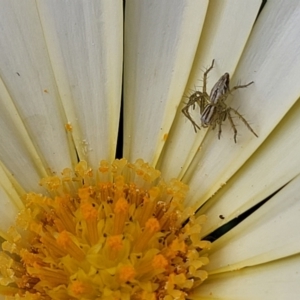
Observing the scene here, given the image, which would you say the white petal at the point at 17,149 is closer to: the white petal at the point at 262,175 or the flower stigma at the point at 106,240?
the flower stigma at the point at 106,240

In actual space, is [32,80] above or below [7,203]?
above

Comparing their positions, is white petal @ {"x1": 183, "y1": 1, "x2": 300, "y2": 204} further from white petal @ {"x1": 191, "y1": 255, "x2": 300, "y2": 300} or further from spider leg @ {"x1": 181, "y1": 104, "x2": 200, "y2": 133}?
white petal @ {"x1": 191, "y1": 255, "x2": 300, "y2": 300}

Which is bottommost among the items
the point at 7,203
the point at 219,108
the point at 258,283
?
the point at 258,283

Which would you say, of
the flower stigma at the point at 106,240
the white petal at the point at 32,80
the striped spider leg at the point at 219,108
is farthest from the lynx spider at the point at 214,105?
the white petal at the point at 32,80

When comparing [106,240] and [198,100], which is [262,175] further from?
[106,240]

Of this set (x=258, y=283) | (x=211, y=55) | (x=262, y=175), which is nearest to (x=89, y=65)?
(x=211, y=55)

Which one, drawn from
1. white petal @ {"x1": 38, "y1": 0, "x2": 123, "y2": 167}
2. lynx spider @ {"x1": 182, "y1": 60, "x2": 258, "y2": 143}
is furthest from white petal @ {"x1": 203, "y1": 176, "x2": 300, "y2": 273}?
white petal @ {"x1": 38, "y1": 0, "x2": 123, "y2": 167}
